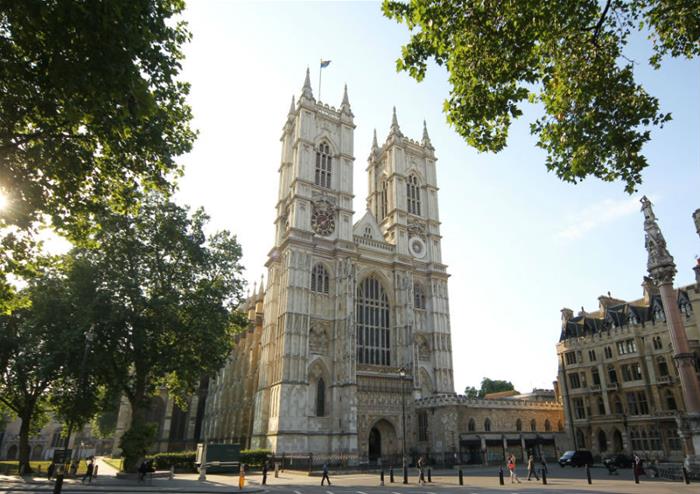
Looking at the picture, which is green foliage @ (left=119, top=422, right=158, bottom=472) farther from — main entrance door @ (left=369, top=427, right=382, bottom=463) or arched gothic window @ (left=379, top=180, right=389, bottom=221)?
arched gothic window @ (left=379, top=180, right=389, bottom=221)

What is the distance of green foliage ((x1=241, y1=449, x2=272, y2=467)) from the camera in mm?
33344

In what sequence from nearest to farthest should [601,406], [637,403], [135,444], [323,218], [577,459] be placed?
[135,444] < [577,459] < [637,403] < [601,406] < [323,218]

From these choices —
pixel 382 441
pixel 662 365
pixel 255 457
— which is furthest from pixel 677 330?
pixel 255 457

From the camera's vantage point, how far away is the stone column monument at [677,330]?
24719mm

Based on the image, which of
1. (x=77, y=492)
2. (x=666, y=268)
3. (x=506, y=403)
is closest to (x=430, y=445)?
(x=506, y=403)

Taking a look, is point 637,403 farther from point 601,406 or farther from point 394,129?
point 394,129

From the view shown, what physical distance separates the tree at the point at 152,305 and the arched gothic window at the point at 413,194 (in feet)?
92.9

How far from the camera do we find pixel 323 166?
1927 inches

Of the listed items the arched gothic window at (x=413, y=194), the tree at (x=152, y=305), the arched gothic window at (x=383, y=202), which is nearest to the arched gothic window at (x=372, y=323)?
the arched gothic window at (x=383, y=202)

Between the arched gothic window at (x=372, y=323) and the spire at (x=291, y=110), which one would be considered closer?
the arched gothic window at (x=372, y=323)

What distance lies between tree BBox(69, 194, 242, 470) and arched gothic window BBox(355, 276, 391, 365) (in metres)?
16.5

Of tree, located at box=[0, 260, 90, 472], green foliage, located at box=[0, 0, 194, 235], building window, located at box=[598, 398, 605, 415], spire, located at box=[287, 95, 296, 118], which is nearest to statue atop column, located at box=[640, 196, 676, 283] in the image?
building window, located at box=[598, 398, 605, 415]

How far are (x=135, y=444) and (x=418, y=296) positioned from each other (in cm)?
3083

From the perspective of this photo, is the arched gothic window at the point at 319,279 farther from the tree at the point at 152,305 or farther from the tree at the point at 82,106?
the tree at the point at 82,106
